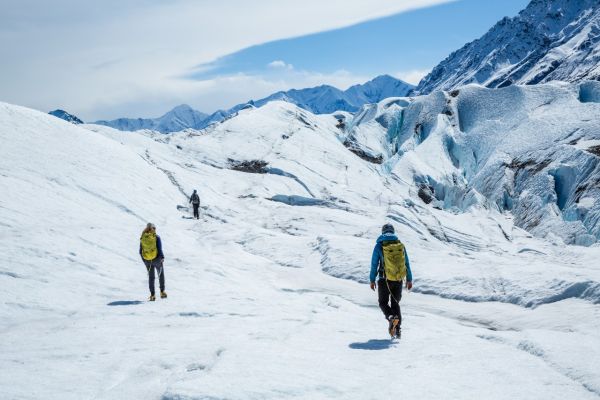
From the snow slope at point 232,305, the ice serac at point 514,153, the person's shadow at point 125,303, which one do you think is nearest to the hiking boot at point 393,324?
the snow slope at point 232,305

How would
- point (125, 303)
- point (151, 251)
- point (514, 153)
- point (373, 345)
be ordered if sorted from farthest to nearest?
point (514, 153)
point (151, 251)
point (125, 303)
point (373, 345)

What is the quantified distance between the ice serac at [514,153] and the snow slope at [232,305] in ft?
72.1

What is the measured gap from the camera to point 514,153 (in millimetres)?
74938

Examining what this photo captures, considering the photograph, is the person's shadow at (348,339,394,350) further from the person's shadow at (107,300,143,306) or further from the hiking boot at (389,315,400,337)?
the person's shadow at (107,300,143,306)

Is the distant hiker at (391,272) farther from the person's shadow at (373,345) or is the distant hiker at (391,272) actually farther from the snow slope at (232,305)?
the snow slope at (232,305)

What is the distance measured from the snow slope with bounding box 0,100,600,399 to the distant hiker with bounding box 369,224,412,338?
0.59m

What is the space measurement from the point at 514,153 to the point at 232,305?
72.0m

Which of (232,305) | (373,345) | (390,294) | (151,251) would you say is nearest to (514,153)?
(232,305)

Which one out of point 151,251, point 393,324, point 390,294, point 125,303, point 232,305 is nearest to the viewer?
point 393,324

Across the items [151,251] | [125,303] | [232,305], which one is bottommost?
[232,305]

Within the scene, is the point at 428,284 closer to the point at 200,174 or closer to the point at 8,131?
the point at 8,131

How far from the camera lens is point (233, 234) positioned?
29094 millimetres

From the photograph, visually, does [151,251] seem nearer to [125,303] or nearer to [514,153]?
[125,303]

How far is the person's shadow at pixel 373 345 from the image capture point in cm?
906
